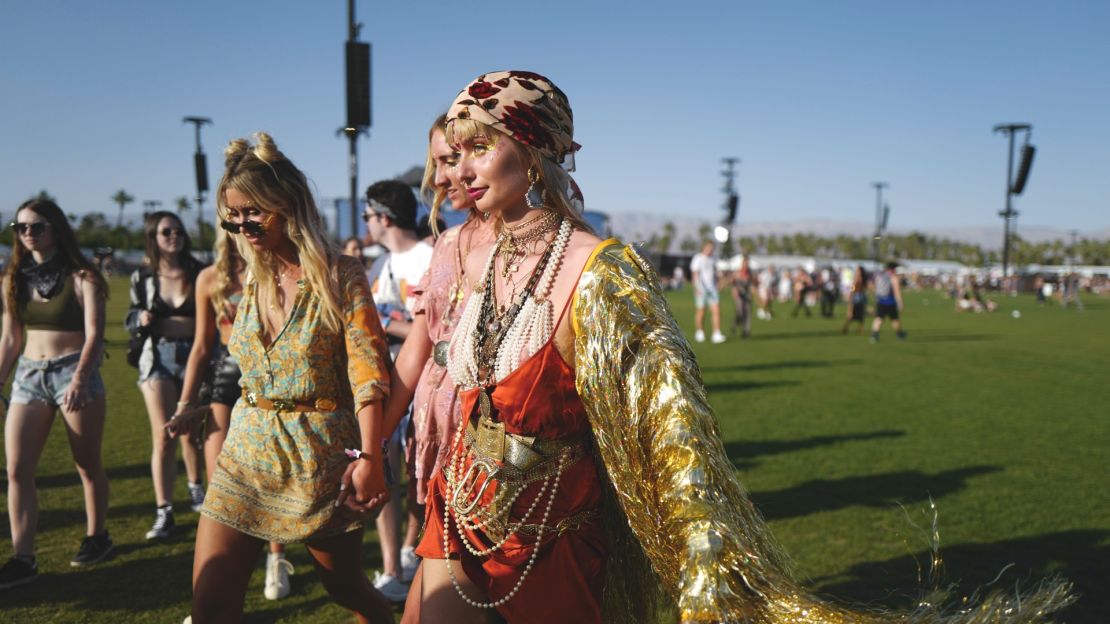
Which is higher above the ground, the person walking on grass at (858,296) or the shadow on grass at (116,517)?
the person walking on grass at (858,296)

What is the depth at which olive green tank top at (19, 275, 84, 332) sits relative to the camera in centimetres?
468

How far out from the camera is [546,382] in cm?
198

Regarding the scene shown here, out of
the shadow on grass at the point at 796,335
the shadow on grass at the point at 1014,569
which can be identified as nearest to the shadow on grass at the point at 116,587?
the shadow on grass at the point at 1014,569

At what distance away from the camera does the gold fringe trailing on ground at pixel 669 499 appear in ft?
4.91

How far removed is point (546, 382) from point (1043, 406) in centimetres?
1020

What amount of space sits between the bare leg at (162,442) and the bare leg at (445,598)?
353 centimetres

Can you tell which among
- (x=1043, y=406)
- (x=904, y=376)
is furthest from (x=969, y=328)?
(x=1043, y=406)

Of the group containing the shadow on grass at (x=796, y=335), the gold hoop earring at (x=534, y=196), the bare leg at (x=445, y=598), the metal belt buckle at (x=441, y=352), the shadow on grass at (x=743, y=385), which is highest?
the gold hoop earring at (x=534, y=196)

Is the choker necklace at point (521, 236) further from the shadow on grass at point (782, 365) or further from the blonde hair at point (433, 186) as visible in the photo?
the shadow on grass at point (782, 365)

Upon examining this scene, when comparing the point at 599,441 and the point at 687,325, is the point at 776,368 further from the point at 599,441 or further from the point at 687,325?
the point at 599,441

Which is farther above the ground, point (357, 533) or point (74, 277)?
point (74, 277)

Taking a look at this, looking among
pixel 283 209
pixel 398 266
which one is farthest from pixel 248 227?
pixel 398 266

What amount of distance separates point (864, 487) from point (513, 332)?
5204mm

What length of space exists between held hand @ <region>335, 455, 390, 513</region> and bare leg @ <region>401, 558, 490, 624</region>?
17.2 inches
